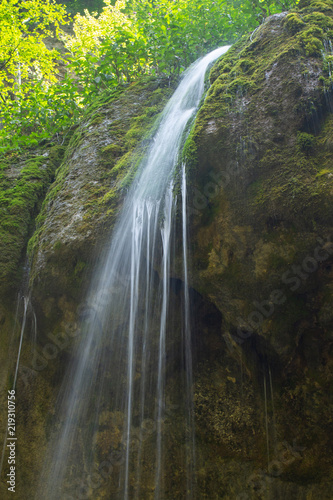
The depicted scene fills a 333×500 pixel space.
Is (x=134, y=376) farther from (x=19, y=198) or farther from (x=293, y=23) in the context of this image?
(x=293, y=23)

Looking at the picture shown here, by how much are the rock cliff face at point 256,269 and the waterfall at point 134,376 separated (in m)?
0.20

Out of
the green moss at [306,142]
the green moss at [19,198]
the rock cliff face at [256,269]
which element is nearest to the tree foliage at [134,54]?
the green moss at [19,198]

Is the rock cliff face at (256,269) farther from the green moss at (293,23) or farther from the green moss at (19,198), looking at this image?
the green moss at (19,198)

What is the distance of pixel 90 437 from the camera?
4.10 metres

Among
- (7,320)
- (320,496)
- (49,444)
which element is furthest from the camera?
(7,320)

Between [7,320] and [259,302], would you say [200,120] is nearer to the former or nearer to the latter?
[259,302]

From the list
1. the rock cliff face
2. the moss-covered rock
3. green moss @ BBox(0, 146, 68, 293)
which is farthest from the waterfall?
green moss @ BBox(0, 146, 68, 293)

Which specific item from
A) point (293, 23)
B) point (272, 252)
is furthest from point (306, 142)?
point (293, 23)

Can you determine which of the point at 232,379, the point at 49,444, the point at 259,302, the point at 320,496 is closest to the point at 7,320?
the point at 49,444

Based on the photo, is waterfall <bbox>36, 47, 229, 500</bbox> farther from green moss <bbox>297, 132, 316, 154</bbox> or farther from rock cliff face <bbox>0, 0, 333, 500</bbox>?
green moss <bbox>297, 132, 316, 154</bbox>

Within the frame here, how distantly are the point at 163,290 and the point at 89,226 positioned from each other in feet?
4.27

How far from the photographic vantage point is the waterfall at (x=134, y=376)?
151 inches

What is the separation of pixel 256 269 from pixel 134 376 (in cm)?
211

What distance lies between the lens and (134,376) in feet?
13.5
